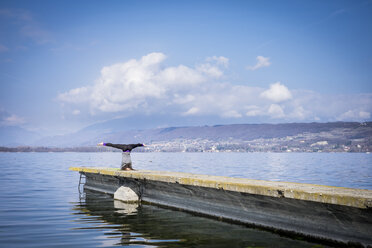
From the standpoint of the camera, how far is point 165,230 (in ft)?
Answer: 35.9

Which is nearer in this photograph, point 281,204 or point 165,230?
point 281,204

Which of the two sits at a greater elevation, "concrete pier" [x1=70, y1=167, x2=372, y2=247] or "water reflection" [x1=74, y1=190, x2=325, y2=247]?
"concrete pier" [x1=70, y1=167, x2=372, y2=247]

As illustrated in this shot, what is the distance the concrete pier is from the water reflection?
376mm

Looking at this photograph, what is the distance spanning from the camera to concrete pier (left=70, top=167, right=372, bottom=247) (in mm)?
7859

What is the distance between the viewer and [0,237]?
9875 mm

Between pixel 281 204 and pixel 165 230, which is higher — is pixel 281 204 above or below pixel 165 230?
above

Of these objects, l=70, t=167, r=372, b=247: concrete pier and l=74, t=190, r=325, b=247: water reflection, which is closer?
l=70, t=167, r=372, b=247: concrete pier

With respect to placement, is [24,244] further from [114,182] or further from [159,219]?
[114,182]

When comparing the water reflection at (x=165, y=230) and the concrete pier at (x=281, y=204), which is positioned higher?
the concrete pier at (x=281, y=204)

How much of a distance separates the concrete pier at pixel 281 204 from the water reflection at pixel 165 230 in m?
0.38

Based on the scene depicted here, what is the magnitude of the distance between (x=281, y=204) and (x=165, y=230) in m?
3.66

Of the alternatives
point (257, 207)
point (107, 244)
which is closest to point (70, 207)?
point (107, 244)

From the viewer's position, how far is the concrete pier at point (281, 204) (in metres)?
7.86

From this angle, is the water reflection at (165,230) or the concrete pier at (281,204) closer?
the concrete pier at (281,204)
